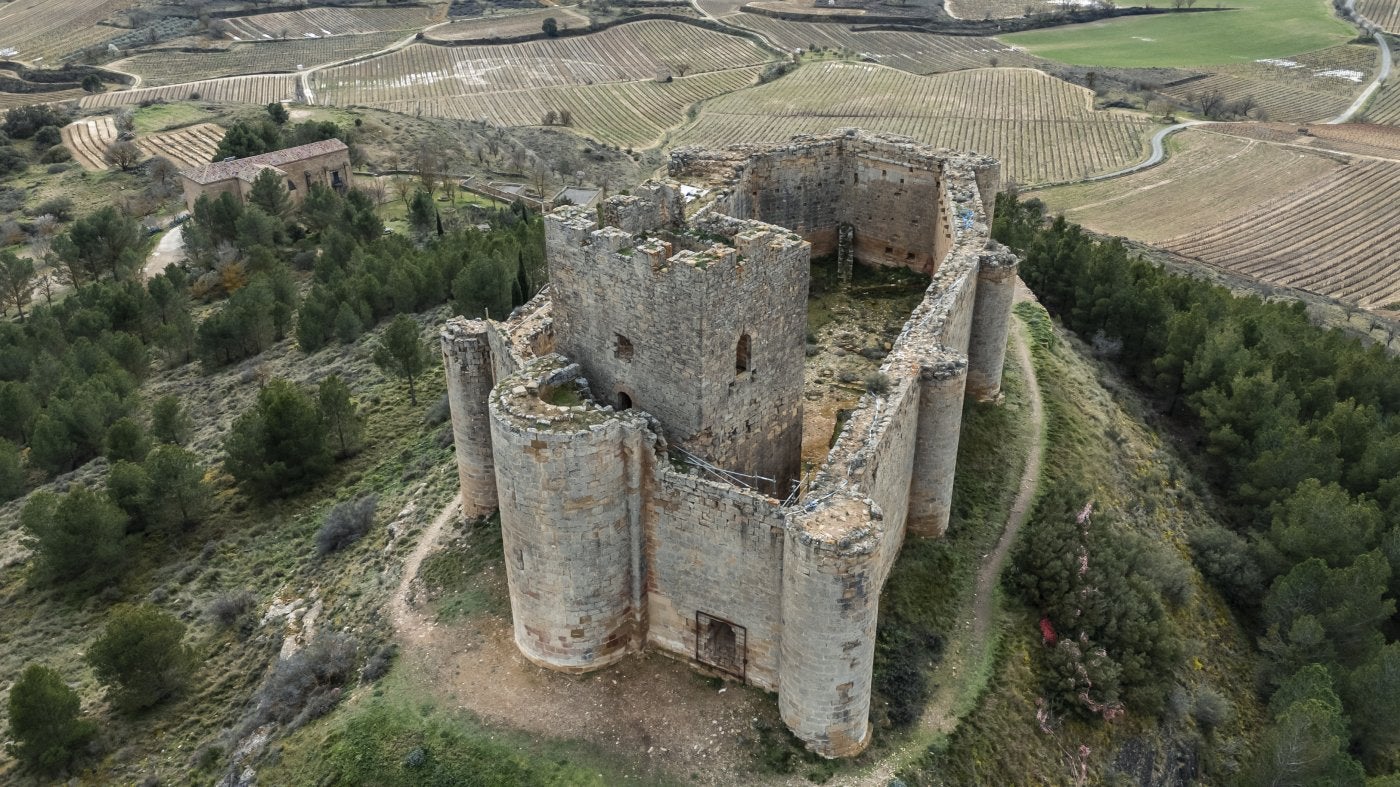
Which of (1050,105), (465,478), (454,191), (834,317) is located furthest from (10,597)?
(1050,105)

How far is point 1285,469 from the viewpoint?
2712cm

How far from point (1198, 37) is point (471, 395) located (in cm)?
12092

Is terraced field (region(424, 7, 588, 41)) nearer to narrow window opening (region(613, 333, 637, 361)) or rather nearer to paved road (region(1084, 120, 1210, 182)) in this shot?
paved road (region(1084, 120, 1210, 182))

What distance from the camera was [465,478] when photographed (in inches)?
864

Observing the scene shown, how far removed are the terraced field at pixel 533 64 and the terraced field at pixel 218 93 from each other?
3444mm

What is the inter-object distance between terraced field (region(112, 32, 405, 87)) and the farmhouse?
47.4m

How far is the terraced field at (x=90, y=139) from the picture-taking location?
69.3 m

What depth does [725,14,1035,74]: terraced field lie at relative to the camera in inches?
4200

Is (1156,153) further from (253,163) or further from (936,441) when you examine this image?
(936,441)

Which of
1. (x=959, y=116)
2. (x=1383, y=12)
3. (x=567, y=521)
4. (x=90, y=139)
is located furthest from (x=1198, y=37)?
(x=567, y=521)

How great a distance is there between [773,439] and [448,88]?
86.9 metres

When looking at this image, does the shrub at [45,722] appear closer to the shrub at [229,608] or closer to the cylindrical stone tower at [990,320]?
the shrub at [229,608]

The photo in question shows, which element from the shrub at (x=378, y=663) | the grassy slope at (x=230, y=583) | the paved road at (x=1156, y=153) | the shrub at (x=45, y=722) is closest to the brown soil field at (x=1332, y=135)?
the paved road at (x=1156, y=153)

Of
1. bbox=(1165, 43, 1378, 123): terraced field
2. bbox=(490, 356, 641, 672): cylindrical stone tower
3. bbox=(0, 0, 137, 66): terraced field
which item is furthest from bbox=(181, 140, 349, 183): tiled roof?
bbox=(1165, 43, 1378, 123): terraced field
